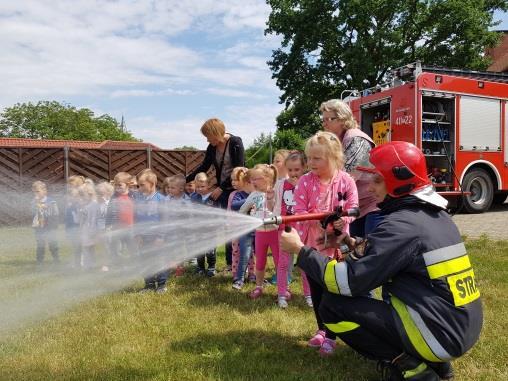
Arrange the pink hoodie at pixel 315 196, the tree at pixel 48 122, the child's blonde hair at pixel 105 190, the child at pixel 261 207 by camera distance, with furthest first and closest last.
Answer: the tree at pixel 48 122, the child's blonde hair at pixel 105 190, the child at pixel 261 207, the pink hoodie at pixel 315 196

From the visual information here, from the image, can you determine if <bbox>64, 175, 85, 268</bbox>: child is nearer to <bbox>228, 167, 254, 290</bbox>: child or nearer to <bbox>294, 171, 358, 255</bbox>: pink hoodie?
<bbox>228, 167, 254, 290</bbox>: child

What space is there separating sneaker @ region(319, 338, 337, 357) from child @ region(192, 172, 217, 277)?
10.7 ft

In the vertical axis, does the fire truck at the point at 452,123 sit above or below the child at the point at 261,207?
above

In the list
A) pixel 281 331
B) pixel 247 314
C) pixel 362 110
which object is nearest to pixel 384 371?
pixel 281 331

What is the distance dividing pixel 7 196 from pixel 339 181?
9355mm

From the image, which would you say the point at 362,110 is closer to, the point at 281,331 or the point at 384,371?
the point at 281,331

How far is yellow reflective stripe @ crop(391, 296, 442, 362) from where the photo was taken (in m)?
2.85

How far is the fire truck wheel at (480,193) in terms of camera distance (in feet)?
45.9

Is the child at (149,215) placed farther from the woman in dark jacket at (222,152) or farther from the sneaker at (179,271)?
the sneaker at (179,271)

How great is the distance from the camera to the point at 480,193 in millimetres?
14172

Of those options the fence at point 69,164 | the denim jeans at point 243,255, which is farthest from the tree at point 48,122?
the denim jeans at point 243,255

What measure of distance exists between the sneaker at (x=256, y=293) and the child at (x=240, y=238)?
Answer: 417 millimetres

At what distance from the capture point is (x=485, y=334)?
4254 millimetres

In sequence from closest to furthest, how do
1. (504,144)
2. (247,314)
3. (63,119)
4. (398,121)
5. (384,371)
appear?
(384,371) → (247,314) → (398,121) → (504,144) → (63,119)
